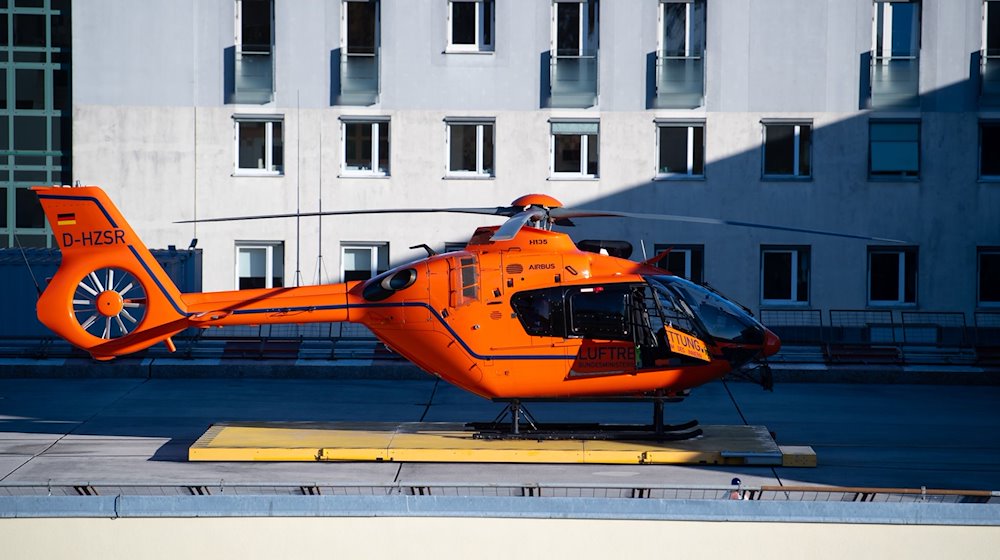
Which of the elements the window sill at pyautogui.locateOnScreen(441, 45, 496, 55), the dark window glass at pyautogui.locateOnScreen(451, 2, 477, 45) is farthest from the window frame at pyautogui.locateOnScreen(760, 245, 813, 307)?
the dark window glass at pyautogui.locateOnScreen(451, 2, 477, 45)

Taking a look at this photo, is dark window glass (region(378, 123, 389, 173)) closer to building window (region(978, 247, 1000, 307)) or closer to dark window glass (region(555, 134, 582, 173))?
dark window glass (region(555, 134, 582, 173))

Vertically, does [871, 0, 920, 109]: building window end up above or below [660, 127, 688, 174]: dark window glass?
above

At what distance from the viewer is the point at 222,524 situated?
41.2ft

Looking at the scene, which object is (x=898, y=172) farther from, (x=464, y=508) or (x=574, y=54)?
(x=464, y=508)

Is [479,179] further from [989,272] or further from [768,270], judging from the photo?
[989,272]

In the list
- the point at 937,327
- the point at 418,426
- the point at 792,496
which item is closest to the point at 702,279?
the point at 937,327

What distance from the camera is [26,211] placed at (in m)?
29.6

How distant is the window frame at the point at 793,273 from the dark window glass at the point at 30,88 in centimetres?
1712

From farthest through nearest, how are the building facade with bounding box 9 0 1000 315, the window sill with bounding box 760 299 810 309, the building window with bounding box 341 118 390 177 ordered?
the window sill with bounding box 760 299 810 309 → the building window with bounding box 341 118 390 177 → the building facade with bounding box 9 0 1000 315

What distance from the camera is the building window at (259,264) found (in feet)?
94.6

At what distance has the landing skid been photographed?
55.7ft

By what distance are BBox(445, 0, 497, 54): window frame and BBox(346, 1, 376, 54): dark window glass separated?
1.74m

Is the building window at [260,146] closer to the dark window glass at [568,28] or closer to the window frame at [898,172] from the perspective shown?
the dark window glass at [568,28]

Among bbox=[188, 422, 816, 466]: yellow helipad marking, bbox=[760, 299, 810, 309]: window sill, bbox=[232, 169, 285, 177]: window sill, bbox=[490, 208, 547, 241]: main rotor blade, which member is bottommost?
bbox=[188, 422, 816, 466]: yellow helipad marking
